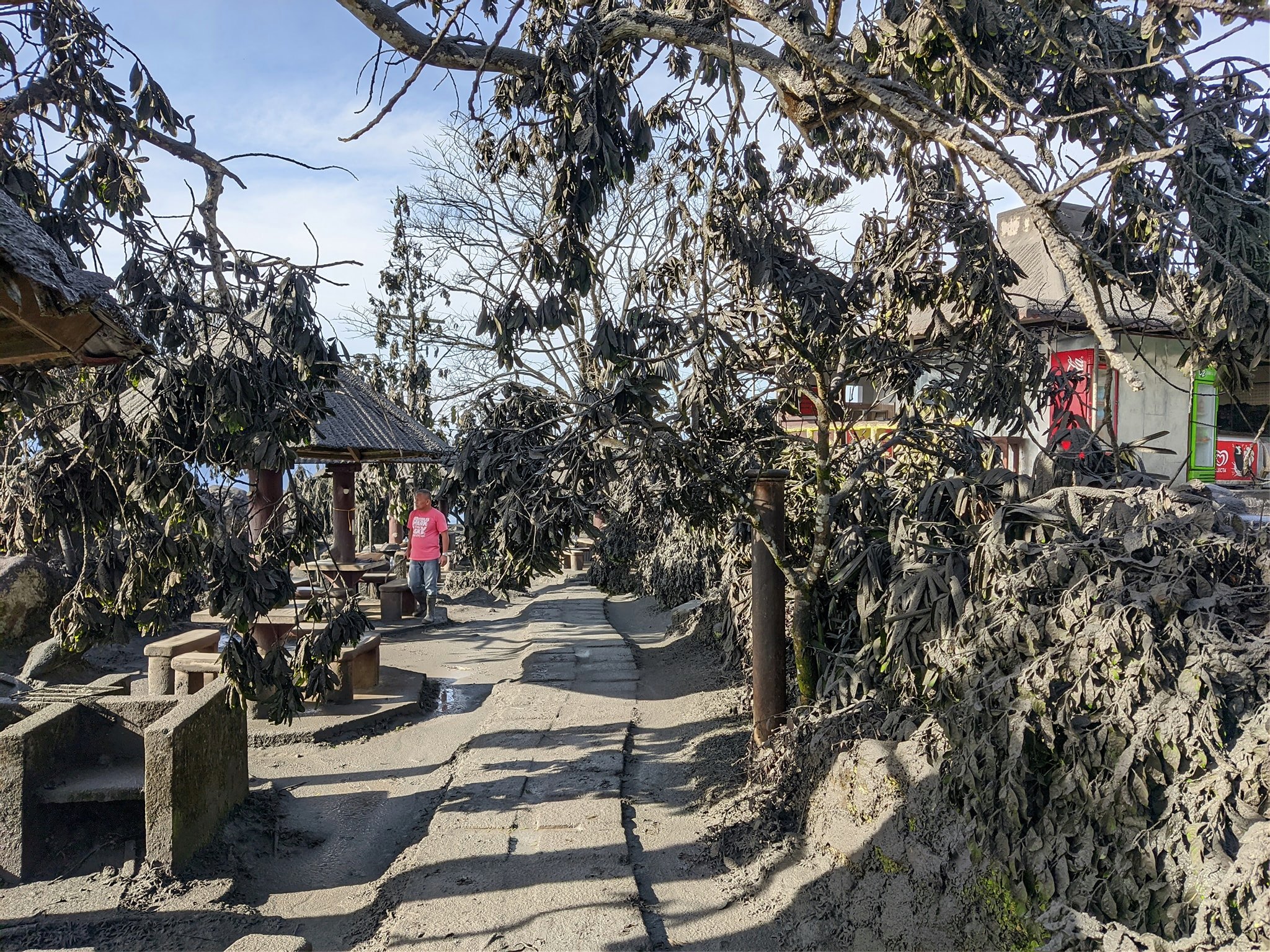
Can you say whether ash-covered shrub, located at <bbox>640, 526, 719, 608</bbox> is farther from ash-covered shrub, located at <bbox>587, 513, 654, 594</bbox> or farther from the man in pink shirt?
the man in pink shirt

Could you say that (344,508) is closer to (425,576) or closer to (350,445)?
(425,576)

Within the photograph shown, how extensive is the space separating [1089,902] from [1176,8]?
4.10m

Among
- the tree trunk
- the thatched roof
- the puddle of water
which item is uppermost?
the thatched roof

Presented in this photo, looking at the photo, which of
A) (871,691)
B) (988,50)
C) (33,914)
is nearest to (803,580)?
(871,691)

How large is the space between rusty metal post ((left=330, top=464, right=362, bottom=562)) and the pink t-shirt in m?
0.95

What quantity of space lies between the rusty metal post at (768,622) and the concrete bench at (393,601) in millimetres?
7769

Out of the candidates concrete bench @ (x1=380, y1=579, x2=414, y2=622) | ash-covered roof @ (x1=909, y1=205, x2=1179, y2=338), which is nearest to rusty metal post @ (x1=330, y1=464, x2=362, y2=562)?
concrete bench @ (x1=380, y1=579, x2=414, y2=622)

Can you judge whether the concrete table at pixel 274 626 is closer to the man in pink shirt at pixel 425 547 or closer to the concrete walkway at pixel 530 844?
the concrete walkway at pixel 530 844

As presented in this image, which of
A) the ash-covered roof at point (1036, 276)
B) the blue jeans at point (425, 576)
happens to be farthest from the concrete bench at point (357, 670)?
the ash-covered roof at point (1036, 276)

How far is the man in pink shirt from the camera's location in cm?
1095

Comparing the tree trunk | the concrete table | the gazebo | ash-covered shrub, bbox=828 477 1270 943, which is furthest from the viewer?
the gazebo

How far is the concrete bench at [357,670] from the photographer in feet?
22.5

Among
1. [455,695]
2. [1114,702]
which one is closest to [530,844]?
[1114,702]

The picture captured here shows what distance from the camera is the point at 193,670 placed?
609 cm
